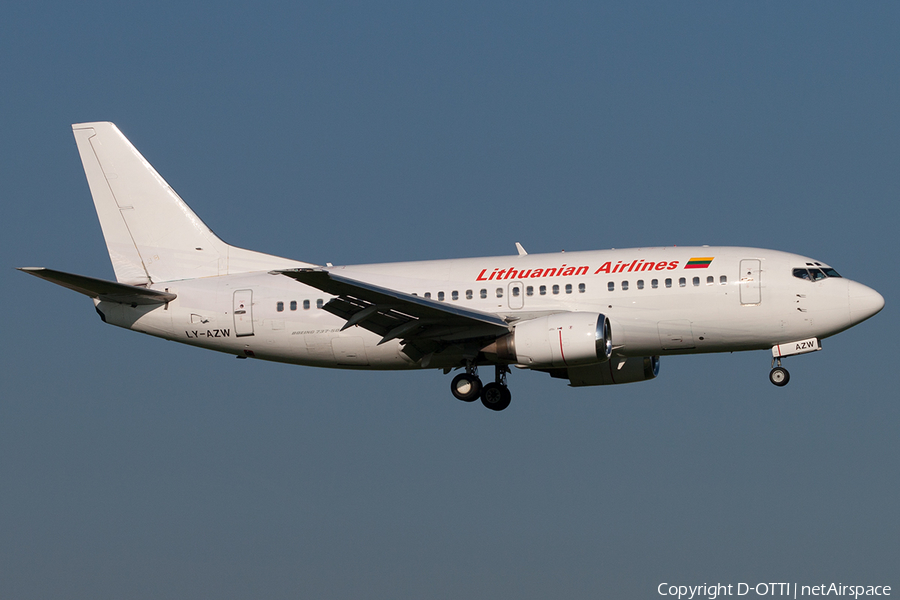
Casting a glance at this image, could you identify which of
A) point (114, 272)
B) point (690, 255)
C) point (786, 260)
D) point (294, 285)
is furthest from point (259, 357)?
point (786, 260)

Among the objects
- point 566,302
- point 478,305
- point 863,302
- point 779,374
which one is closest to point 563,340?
point 566,302

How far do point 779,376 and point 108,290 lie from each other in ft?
70.6

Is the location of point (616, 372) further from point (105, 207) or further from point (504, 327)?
point (105, 207)

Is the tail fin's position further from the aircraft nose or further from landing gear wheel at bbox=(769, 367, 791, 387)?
the aircraft nose

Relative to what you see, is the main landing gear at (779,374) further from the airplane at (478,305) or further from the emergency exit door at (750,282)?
the emergency exit door at (750,282)

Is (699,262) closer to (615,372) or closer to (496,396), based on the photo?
(615,372)

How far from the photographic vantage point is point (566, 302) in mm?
35469

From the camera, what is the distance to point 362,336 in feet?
123

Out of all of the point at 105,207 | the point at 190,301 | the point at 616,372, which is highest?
the point at 105,207

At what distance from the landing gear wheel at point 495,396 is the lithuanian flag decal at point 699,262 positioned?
7459mm

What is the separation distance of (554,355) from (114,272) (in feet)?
55.1

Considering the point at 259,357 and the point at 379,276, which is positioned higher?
the point at 379,276

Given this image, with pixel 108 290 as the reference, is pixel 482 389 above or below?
below

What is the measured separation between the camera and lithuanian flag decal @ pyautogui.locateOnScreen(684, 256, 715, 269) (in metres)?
35.0
